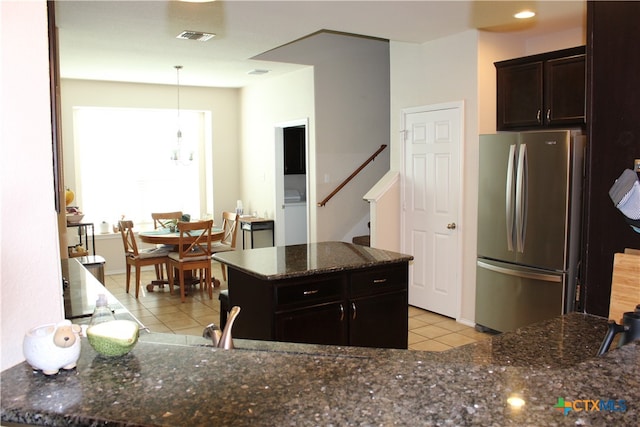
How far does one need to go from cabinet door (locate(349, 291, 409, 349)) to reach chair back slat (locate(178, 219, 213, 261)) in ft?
9.89

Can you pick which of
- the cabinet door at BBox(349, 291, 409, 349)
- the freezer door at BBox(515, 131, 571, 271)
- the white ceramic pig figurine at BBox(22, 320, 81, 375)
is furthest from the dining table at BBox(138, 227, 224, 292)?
the white ceramic pig figurine at BBox(22, 320, 81, 375)

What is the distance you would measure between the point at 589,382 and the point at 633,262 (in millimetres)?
805

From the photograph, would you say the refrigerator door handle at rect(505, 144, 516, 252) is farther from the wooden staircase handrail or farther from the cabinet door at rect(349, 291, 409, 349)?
the wooden staircase handrail

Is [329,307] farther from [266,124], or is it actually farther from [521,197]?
[266,124]

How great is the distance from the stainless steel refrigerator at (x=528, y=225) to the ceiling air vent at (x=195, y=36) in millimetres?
2465

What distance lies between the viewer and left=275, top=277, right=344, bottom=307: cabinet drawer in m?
2.91

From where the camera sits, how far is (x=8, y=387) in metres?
1.12

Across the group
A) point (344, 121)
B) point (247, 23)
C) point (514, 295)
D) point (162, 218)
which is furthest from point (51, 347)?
point (162, 218)

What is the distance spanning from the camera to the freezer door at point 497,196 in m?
4.23

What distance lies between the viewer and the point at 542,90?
4281 millimetres

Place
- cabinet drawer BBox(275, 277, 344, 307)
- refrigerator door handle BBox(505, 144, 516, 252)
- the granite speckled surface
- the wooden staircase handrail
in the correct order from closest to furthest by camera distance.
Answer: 1. the granite speckled surface
2. cabinet drawer BBox(275, 277, 344, 307)
3. refrigerator door handle BBox(505, 144, 516, 252)
4. the wooden staircase handrail

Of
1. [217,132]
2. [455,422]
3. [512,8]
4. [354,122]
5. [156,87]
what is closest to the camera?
[455,422]

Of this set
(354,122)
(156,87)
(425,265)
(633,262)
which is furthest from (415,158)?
(156,87)

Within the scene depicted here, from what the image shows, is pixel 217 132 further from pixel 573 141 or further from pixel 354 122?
pixel 573 141
